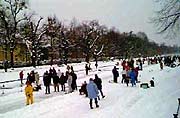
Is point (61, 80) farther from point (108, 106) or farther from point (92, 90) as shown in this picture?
point (92, 90)

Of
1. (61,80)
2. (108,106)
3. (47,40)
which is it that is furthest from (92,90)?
(47,40)

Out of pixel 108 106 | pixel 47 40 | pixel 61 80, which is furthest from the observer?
pixel 47 40

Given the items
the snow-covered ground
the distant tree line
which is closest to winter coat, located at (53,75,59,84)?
the snow-covered ground

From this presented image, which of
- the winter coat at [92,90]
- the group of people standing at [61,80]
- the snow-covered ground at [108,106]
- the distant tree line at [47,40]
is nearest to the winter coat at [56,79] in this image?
the group of people standing at [61,80]

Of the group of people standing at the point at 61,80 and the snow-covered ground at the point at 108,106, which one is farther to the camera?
the group of people standing at the point at 61,80

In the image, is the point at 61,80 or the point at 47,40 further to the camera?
the point at 47,40

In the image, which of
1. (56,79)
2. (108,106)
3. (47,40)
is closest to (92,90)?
(108,106)

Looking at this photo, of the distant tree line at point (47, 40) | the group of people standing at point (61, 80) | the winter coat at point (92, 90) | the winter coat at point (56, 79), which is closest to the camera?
the winter coat at point (92, 90)

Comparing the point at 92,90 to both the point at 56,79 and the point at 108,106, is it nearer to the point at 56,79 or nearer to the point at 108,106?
the point at 108,106

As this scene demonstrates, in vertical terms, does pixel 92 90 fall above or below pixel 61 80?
below

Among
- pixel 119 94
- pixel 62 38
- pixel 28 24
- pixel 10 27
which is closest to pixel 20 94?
pixel 119 94

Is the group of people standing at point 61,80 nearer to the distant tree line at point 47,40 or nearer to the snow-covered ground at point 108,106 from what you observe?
the snow-covered ground at point 108,106

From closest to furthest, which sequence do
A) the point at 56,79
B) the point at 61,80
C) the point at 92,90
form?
the point at 92,90 → the point at 61,80 → the point at 56,79

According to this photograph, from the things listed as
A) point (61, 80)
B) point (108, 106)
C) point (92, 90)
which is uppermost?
point (61, 80)
